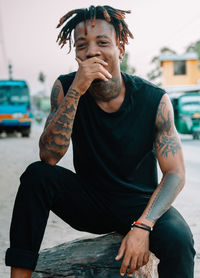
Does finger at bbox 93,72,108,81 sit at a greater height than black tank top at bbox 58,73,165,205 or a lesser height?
greater

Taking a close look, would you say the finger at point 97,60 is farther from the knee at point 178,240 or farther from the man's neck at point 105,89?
the knee at point 178,240

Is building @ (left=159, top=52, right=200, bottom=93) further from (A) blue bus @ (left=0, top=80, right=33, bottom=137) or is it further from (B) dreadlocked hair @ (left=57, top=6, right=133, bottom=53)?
(B) dreadlocked hair @ (left=57, top=6, right=133, bottom=53)

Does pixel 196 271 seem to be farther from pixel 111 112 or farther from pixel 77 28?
pixel 77 28

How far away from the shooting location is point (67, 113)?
2428 millimetres

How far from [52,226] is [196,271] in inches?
74.3

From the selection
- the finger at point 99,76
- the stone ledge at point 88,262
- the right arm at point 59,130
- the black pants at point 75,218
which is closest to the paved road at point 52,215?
the stone ledge at point 88,262

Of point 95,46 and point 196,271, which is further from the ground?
point 95,46

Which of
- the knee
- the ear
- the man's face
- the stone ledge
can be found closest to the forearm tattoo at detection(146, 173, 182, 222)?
the knee

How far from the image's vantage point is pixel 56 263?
254 cm

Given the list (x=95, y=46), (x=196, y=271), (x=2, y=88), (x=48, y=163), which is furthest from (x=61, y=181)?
(x=2, y=88)

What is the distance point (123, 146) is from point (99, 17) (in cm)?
89

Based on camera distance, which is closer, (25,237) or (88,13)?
(25,237)

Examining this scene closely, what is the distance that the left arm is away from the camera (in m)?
2.05

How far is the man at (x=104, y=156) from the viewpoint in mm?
2119
